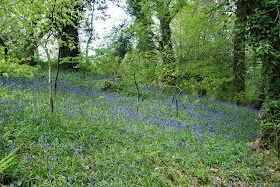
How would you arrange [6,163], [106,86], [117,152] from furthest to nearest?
[106,86], [117,152], [6,163]

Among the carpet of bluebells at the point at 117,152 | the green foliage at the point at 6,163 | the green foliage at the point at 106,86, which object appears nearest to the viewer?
the green foliage at the point at 6,163

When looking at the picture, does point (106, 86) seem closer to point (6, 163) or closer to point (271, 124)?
point (6, 163)

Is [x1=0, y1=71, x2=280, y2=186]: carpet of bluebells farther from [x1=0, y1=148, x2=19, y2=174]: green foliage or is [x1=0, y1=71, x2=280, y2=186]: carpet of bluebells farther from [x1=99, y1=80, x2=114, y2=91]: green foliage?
[x1=99, y1=80, x2=114, y2=91]: green foliage

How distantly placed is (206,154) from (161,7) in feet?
Result: 40.0

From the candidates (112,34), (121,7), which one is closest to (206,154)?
(121,7)

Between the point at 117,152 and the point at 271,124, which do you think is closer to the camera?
the point at 117,152

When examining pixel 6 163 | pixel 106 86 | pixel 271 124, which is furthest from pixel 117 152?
pixel 106 86

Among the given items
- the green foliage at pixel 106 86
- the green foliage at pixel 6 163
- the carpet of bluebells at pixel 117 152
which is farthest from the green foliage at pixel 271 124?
the green foliage at pixel 106 86

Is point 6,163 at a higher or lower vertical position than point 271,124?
lower

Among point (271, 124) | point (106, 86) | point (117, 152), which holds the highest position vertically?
point (106, 86)

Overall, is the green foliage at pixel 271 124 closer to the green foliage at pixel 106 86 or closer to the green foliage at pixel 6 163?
the green foliage at pixel 6 163

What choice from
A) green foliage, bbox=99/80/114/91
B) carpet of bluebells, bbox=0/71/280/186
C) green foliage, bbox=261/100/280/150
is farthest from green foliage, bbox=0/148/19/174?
green foliage, bbox=99/80/114/91

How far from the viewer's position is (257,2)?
4688 millimetres

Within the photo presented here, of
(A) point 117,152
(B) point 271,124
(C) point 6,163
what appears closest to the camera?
(C) point 6,163
